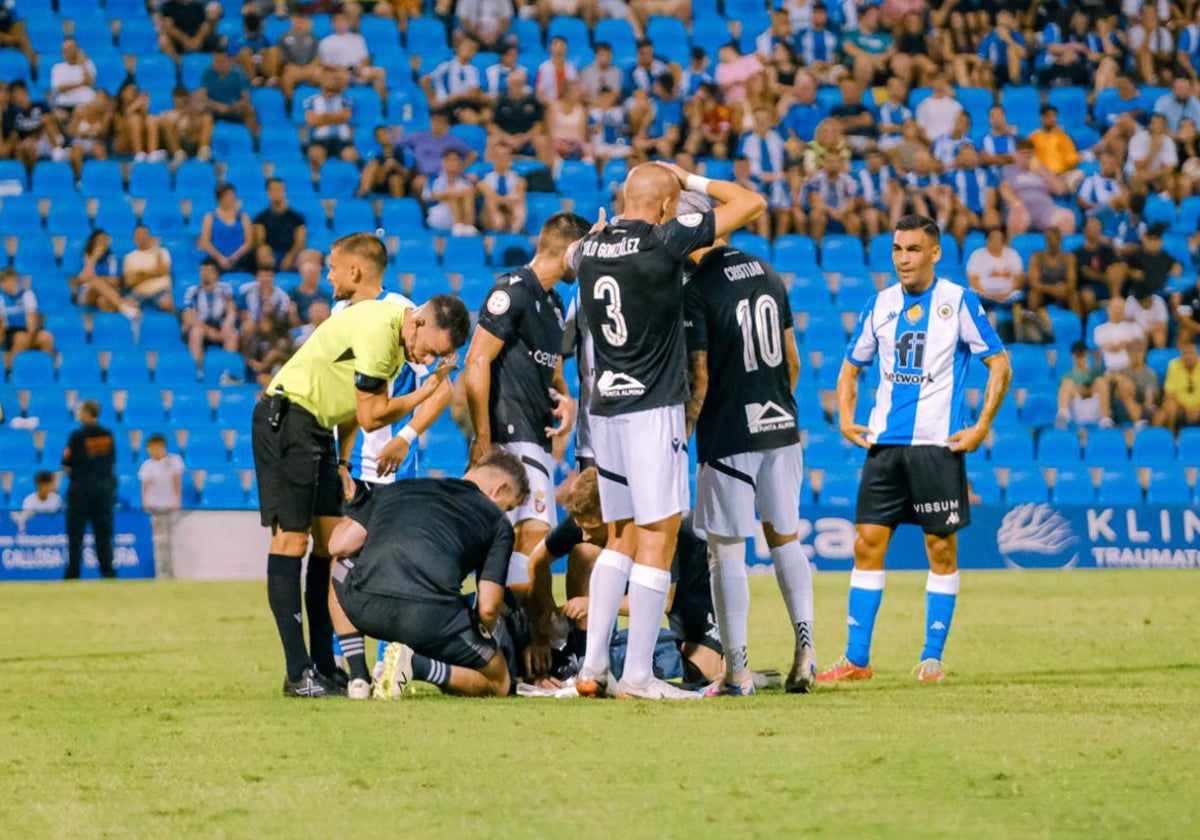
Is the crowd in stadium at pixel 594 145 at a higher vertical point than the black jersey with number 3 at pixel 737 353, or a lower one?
higher

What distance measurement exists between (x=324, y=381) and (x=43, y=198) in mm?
14342

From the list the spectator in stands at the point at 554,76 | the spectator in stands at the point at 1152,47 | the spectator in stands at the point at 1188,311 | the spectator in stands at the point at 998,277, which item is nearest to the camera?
the spectator in stands at the point at 1188,311

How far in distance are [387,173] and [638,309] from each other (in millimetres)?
14711

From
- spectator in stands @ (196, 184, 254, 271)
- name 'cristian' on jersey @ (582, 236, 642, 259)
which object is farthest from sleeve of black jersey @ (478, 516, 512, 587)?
spectator in stands @ (196, 184, 254, 271)

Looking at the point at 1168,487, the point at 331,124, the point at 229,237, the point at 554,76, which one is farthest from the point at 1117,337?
the point at 229,237

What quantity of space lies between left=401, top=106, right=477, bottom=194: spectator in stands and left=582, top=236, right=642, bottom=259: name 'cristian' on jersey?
565 inches

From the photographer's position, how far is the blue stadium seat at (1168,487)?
19.8 meters

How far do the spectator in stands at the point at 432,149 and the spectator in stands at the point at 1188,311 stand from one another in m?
8.60

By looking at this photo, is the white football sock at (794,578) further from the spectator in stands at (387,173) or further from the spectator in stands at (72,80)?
the spectator in stands at (72,80)

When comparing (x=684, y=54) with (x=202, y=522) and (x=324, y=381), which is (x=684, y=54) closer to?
(x=202, y=522)

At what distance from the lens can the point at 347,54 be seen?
23359 millimetres

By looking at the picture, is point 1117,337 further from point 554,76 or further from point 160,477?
point 160,477

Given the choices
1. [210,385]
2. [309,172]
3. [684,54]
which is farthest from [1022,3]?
[210,385]

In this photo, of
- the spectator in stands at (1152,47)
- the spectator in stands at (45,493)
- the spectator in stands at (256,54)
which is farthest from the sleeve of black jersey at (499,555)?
the spectator in stands at (1152,47)
